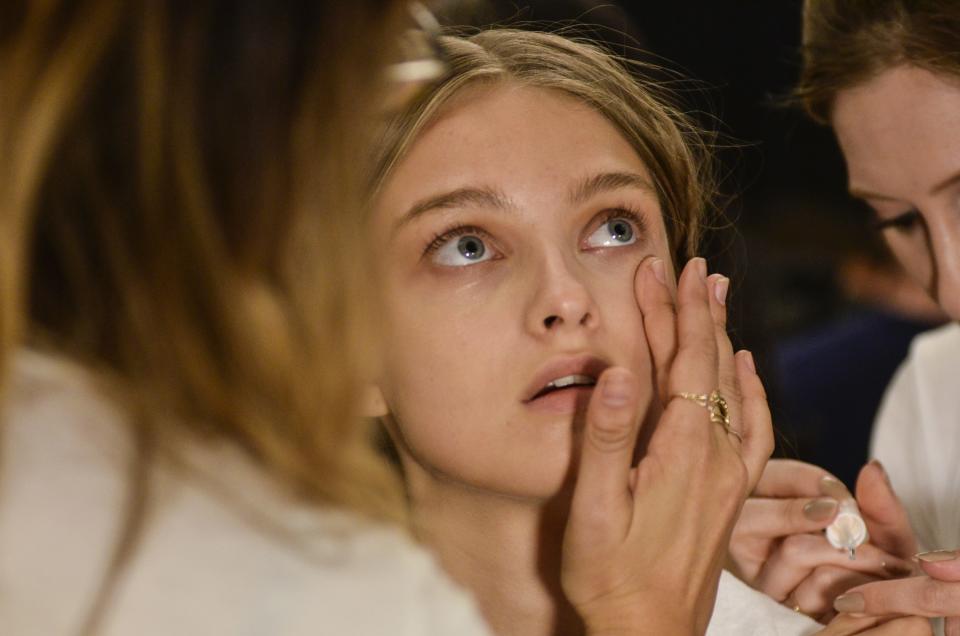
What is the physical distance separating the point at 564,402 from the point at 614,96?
369 mm

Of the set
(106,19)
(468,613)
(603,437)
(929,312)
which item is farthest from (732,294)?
(929,312)

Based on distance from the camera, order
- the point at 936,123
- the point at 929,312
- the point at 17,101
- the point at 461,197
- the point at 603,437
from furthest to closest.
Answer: the point at 929,312 < the point at 936,123 < the point at 461,197 < the point at 603,437 < the point at 17,101

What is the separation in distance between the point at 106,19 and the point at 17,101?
64 millimetres

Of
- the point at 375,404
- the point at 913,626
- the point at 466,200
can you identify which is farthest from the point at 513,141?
the point at 913,626

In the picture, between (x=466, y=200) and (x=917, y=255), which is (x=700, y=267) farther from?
(x=917, y=255)

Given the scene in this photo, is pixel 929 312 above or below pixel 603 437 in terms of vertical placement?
above

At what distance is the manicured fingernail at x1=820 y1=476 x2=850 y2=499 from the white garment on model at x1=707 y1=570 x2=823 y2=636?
14 cm

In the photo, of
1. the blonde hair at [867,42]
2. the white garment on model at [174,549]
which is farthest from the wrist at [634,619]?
the blonde hair at [867,42]

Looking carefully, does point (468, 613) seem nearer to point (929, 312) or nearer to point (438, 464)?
point (438, 464)

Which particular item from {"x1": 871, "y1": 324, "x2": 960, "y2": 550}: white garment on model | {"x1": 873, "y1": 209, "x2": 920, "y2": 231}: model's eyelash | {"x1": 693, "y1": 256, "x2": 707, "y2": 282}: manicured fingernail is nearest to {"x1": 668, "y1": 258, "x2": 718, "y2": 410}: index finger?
{"x1": 693, "y1": 256, "x2": 707, "y2": 282}: manicured fingernail

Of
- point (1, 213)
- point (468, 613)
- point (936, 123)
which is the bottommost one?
point (468, 613)

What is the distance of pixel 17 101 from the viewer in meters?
0.66

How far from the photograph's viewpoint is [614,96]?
4.30ft

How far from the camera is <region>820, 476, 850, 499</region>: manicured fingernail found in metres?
1.35
